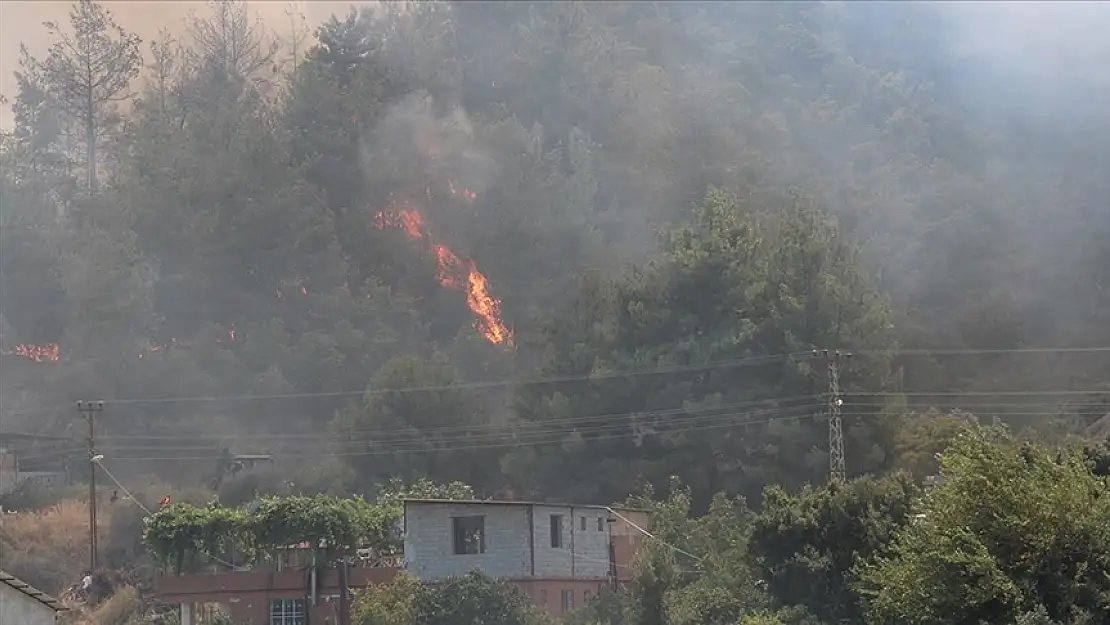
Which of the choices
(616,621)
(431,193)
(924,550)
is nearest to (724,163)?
(431,193)

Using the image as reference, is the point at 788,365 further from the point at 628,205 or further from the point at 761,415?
the point at 628,205

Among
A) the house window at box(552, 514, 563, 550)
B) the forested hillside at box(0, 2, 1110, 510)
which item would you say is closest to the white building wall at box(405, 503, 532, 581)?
the house window at box(552, 514, 563, 550)

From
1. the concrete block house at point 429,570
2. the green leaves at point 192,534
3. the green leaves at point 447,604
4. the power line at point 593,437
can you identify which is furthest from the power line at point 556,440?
the green leaves at point 447,604

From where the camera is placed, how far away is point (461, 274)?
78375mm

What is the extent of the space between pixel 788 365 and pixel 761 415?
1924 millimetres

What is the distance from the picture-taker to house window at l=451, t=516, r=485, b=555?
4025 cm

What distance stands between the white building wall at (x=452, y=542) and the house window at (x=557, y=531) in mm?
1154

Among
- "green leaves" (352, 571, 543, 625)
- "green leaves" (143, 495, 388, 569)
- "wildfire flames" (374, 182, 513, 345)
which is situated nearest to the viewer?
"green leaves" (352, 571, 543, 625)

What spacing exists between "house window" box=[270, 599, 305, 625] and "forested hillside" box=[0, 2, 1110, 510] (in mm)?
16073

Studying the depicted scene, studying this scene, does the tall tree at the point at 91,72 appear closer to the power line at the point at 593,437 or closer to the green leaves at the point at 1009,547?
the power line at the point at 593,437

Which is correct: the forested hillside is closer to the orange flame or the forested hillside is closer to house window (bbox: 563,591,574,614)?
the orange flame

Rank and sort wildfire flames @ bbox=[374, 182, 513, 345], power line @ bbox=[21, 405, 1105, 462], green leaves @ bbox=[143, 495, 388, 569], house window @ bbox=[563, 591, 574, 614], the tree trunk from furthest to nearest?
the tree trunk, wildfire flames @ bbox=[374, 182, 513, 345], power line @ bbox=[21, 405, 1105, 462], house window @ bbox=[563, 591, 574, 614], green leaves @ bbox=[143, 495, 388, 569]

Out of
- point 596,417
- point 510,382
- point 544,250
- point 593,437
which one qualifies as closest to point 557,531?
point 593,437

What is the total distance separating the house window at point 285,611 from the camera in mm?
39688
